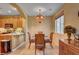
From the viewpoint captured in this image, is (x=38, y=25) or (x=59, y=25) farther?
(x=38, y=25)

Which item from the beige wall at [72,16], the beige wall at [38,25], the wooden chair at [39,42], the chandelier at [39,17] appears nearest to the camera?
the beige wall at [72,16]

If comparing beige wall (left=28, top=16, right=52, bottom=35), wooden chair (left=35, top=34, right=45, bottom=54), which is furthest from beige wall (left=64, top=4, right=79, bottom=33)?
wooden chair (left=35, top=34, right=45, bottom=54)

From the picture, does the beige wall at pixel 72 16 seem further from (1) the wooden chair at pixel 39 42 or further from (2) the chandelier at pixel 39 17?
(1) the wooden chair at pixel 39 42

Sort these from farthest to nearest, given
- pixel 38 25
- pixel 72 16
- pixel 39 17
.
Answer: pixel 38 25, pixel 39 17, pixel 72 16

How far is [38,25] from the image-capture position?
3.11m

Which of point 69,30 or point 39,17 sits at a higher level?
point 39,17

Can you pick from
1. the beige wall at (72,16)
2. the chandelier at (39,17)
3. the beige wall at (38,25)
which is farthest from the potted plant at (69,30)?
the chandelier at (39,17)

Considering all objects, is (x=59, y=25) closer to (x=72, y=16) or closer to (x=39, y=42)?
(x=72, y=16)

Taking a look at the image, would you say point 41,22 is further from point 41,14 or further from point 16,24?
point 16,24

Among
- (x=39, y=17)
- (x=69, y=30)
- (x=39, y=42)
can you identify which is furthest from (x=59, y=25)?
(x=39, y=42)

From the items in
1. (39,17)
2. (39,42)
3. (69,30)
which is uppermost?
(39,17)

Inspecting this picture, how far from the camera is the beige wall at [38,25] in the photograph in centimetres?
310

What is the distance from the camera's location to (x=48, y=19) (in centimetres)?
312

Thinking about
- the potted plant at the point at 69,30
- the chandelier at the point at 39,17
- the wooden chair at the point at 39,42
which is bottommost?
the wooden chair at the point at 39,42
